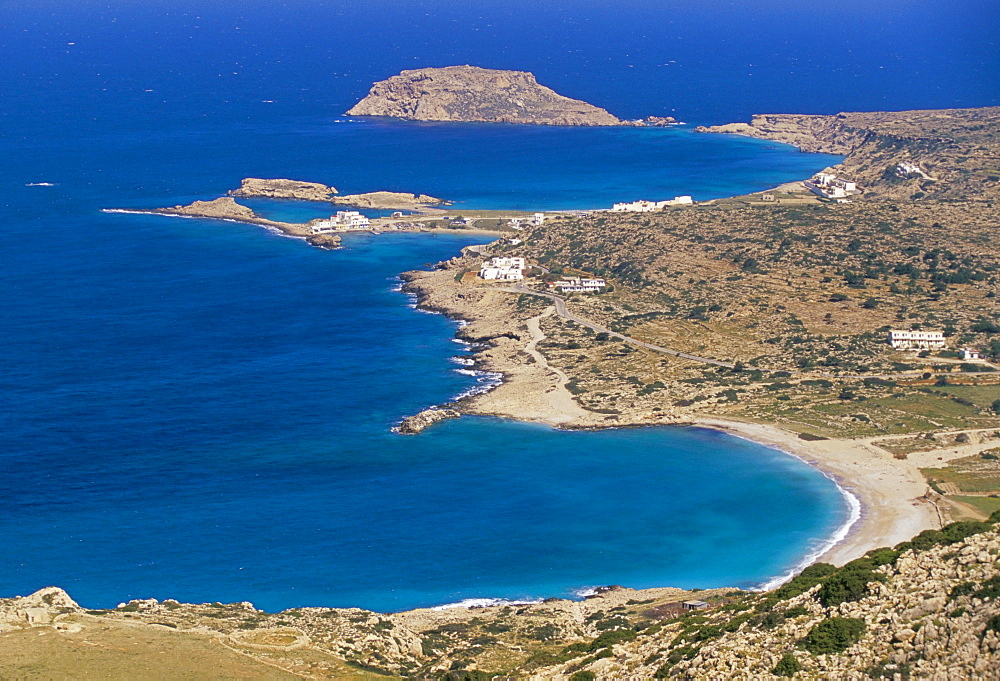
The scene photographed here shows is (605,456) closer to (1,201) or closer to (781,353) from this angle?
(781,353)

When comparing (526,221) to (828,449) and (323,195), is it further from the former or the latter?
(828,449)

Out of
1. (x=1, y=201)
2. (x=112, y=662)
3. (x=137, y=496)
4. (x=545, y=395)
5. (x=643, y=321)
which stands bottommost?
(x=112, y=662)

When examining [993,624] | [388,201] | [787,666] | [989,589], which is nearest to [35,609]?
[787,666]

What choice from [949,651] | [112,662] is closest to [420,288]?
[112,662]

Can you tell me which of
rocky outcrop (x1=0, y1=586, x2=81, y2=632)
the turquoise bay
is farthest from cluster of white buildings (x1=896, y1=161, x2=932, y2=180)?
rocky outcrop (x1=0, y1=586, x2=81, y2=632)

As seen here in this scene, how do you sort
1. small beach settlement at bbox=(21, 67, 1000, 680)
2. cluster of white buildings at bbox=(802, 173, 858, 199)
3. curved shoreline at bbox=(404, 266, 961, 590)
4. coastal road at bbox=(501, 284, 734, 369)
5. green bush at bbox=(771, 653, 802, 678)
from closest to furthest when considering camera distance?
1. green bush at bbox=(771, 653, 802, 678)
2. small beach settlement at bbox=(21, 67, 1000, 680)
3. curved shoreline at bbox=(404, 266, 961, 590)
4. coastal road at bbox=(501, 284, 734, 369)
5. cluster of white buildings at bbox=(802, 173, 858, 199)

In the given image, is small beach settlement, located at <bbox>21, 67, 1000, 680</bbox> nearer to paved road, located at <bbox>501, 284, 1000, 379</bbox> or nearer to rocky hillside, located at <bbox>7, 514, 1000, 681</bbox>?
rocky hillside, located at <bbox>7, 514, 1000, 681</bbox>

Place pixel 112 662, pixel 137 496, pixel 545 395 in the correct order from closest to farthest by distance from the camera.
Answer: pixel 112 662
pixel 137 496
pixel 545 395
